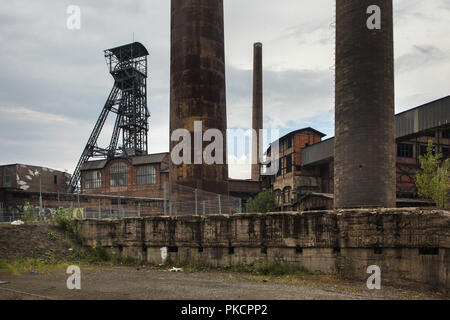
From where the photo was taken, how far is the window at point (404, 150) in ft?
103

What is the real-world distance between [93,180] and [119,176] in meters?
4.49

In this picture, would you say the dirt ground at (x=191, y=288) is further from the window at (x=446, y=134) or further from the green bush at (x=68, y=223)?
the window at (x=446, y=134)

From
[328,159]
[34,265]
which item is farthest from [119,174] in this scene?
[34,265]

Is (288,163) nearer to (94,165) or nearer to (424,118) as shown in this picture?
(424,118)

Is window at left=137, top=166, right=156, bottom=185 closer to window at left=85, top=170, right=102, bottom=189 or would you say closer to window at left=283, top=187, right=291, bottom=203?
window at left=85, top=170, right=102, bottom=189

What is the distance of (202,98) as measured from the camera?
14938 millimetres

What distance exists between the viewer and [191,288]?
6.61 m

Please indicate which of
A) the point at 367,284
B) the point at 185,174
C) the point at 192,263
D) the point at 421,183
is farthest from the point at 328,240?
the point at 421,183

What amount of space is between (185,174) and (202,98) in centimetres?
327

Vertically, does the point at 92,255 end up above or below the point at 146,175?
below

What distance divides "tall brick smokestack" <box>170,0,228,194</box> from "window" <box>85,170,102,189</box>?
33.0 meters

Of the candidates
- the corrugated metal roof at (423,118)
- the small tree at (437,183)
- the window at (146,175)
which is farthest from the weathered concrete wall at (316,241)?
the window at (146,175)

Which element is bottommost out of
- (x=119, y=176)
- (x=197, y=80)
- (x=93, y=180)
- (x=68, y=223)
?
(x=68, y=223)
